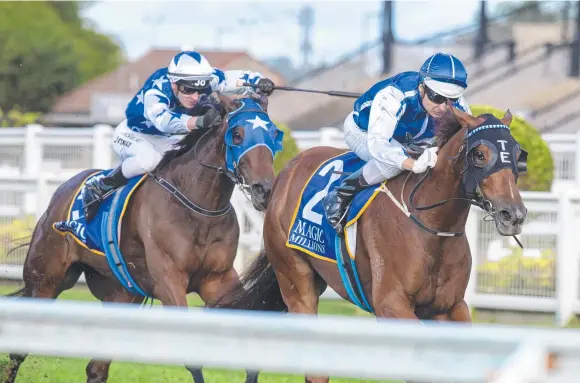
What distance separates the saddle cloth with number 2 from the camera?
19.0 feet

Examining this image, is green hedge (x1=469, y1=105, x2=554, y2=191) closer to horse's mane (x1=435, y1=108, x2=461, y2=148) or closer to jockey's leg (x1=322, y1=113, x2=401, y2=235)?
jockey's leg (x1=322, y1=113, x2=401, y2=235)

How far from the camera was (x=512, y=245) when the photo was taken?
943 centimetres

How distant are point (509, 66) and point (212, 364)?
63.1ft

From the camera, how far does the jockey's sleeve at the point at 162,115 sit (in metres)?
6.30

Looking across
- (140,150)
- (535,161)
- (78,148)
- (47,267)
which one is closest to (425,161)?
(140,150)

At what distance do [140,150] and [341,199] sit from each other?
1.50 meters

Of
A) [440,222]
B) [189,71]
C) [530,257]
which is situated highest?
[189,71]

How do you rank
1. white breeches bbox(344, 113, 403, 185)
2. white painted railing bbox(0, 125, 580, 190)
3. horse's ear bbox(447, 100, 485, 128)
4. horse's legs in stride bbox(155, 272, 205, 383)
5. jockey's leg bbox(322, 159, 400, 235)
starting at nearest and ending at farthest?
horse's ear bbox(447, 100, 485, 128) → white breeches bbox(344, 113, 403, 185) → jockey's leg bbox(322, 159, 400, 235) → horse's legs in stride bbox(155, 272, 205, 383) → white painted railing bbox(0, 125, 580, 190)

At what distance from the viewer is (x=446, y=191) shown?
512 centimetres

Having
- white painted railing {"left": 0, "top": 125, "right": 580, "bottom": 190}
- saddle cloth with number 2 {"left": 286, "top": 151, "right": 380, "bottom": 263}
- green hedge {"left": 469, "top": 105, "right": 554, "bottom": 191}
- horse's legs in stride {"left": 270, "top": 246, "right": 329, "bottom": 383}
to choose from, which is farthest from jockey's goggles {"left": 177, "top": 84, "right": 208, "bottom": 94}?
white painted railing {"left": 0, "top": 125, "right": 580, "bottom": 190}

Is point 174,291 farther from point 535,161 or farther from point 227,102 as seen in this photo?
point 535,161

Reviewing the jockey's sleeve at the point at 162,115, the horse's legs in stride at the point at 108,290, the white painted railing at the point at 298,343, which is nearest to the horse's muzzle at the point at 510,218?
the white painted railing at the point at 298,343

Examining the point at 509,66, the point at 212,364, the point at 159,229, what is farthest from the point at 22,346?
the point at 509,66

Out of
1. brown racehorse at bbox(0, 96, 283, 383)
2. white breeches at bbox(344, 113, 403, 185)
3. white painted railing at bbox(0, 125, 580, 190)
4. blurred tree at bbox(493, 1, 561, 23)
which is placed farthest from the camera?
blurred tree at bbox(493, 1, 561, 23)
